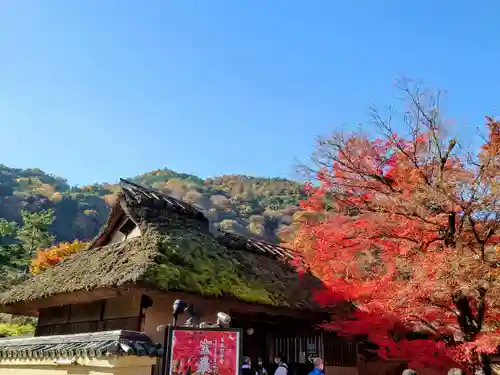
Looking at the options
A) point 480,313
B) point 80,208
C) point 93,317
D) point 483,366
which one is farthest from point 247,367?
point 80,208

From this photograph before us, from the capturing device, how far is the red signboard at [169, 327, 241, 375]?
6150 mm

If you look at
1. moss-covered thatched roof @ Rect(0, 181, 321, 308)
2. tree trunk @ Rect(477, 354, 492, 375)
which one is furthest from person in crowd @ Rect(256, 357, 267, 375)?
tree trunk @ Rect(477, 354, 492, 375)

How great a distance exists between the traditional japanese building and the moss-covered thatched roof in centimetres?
3

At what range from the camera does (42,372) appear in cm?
795

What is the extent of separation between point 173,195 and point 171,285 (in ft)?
255

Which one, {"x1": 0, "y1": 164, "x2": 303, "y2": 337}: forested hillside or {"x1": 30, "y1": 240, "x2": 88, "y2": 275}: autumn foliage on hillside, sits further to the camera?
{"x1": 0, "y1": 164, "x2": 303, "y2": 337}: forested hillside

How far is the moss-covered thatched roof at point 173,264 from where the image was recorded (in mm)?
10156

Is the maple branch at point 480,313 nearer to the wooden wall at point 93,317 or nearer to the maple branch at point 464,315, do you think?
the maple branch at point 464,315

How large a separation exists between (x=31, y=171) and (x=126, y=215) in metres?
99.0

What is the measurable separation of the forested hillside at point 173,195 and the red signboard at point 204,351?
44875 mm

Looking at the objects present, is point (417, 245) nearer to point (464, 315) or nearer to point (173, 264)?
point (464, 315)

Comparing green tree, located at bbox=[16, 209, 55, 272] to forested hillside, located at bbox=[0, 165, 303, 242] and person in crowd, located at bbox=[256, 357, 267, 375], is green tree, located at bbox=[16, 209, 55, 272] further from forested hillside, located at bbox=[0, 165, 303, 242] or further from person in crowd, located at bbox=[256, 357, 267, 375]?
person in crowd, located at bbox=[256, 357, 267, 375]

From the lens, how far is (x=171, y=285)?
965 centimetres

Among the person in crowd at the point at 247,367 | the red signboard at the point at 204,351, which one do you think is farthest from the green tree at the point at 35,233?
the red signboard at the point at 204,351
